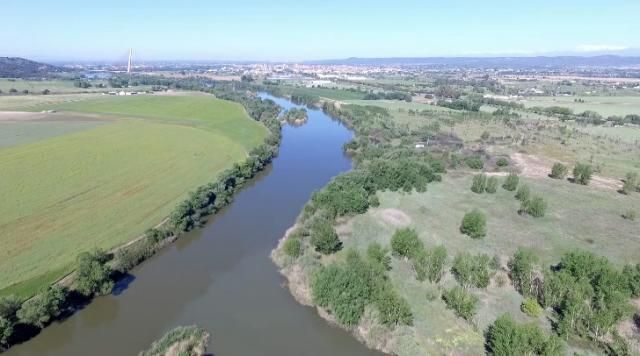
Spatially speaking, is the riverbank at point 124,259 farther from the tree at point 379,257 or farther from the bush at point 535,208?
the bush at point 535,208

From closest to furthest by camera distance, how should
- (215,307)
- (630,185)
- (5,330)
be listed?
(5,330) < (215,307) < (630,185)

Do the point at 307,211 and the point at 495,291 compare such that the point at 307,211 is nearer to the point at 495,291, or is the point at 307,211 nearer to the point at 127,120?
the point at 495,291

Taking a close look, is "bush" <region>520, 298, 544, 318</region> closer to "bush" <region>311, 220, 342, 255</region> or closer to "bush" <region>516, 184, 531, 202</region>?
"bush" <region>311, 220, 342, 255</region>

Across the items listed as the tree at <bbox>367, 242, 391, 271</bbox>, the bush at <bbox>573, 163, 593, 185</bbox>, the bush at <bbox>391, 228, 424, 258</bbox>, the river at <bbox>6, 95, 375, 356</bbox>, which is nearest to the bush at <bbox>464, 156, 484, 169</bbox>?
the bush at <bbox>573, 163, 593, 185</bbox>

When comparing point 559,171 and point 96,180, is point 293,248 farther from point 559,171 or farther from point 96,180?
point 559,171

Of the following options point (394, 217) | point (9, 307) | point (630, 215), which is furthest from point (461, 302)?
point (630, 215)

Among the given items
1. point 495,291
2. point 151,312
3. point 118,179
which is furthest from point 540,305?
point 118,179
